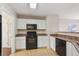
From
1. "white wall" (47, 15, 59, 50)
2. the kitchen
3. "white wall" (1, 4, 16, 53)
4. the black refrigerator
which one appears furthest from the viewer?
the black refrigerator

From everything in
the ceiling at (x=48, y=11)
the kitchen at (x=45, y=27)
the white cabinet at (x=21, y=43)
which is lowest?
the white cabinet at (x=21, y=43)

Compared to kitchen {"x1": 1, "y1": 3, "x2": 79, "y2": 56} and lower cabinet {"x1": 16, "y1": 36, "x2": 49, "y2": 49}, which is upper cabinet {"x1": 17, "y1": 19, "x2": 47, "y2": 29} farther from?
lower cabinet {"x1": 16, "y1": 36, "x2": 49, "y2": 49}

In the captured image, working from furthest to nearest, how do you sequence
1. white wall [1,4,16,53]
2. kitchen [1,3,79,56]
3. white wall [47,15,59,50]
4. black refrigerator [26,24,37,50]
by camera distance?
1. black refrigerator [26,24,37,50]
2. white wall [47,15,59,50]
3. kitchen [1,3,79,56]
4. white wall [1,4,16,53]

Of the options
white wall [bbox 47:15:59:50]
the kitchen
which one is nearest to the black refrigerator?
the kitchen

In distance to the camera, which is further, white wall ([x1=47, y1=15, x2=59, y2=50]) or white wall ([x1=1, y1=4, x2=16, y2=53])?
white wall ([x1=47, y1=15, x2=59, y2=50])

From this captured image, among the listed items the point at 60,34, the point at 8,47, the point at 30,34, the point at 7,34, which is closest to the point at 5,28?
the point at 7,34

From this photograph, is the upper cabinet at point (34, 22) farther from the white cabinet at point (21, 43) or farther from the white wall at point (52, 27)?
the white cabinet at point (21, 43)

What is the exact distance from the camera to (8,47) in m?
1.77

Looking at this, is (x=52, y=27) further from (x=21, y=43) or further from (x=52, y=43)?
(x=21, y=43)

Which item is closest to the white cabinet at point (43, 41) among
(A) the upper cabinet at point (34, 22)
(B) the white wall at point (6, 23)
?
(A) the upper cabinet at point (34, 22)

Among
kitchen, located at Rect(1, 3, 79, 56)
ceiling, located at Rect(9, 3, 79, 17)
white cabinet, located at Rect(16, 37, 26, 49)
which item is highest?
ceiling, located at Rect(9, 3, 79, 17)

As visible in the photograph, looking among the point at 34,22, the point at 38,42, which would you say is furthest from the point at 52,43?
the point at 34,22

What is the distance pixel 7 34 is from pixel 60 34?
1053 millimetres

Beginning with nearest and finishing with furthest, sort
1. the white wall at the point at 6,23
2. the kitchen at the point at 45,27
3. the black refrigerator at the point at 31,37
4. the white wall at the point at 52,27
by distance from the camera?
the white wall at the point at 6,23 < the kitchen at the point at 45,27 < the white wall at the point at 52,27 < the black refrigerator at the point at 31,37
